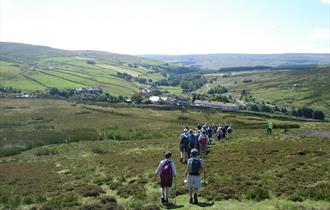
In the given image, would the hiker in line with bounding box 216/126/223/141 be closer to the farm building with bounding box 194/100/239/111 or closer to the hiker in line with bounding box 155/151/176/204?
the hiker in line with bounding box 155/151/176/204

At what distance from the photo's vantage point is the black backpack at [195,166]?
16500 mm

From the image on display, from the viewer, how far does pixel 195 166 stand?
1653cm

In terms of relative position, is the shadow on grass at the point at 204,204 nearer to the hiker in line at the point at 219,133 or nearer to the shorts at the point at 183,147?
the shorts at the point at 183,147

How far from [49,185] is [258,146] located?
19.4 m

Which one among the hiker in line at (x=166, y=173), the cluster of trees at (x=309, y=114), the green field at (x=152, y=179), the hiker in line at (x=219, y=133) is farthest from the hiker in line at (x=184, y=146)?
the cluster of trees at (x=309, y=114)

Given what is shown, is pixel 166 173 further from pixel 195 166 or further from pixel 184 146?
pixel 184 146

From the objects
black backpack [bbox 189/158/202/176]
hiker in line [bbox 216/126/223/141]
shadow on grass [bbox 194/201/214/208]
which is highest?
black backpack [bbox 189/158/202/176]

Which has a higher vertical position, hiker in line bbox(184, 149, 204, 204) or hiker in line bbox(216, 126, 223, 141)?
hiker in line bbox(184, 149, 204, 204)

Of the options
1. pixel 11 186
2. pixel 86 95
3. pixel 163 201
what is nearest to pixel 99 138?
pixel 11 186

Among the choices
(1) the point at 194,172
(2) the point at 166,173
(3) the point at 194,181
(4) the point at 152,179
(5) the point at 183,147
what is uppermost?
(1) the point at 194,172

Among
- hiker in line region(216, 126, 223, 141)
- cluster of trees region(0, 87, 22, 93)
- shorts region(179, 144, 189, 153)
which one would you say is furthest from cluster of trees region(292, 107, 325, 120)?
shorts region(179, 144, 189, 153)

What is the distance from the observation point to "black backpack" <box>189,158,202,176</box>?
16.5 m

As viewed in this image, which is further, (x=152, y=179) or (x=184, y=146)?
(x=184, y=146)

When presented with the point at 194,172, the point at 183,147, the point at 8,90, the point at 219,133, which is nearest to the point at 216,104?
the point at 8,90
